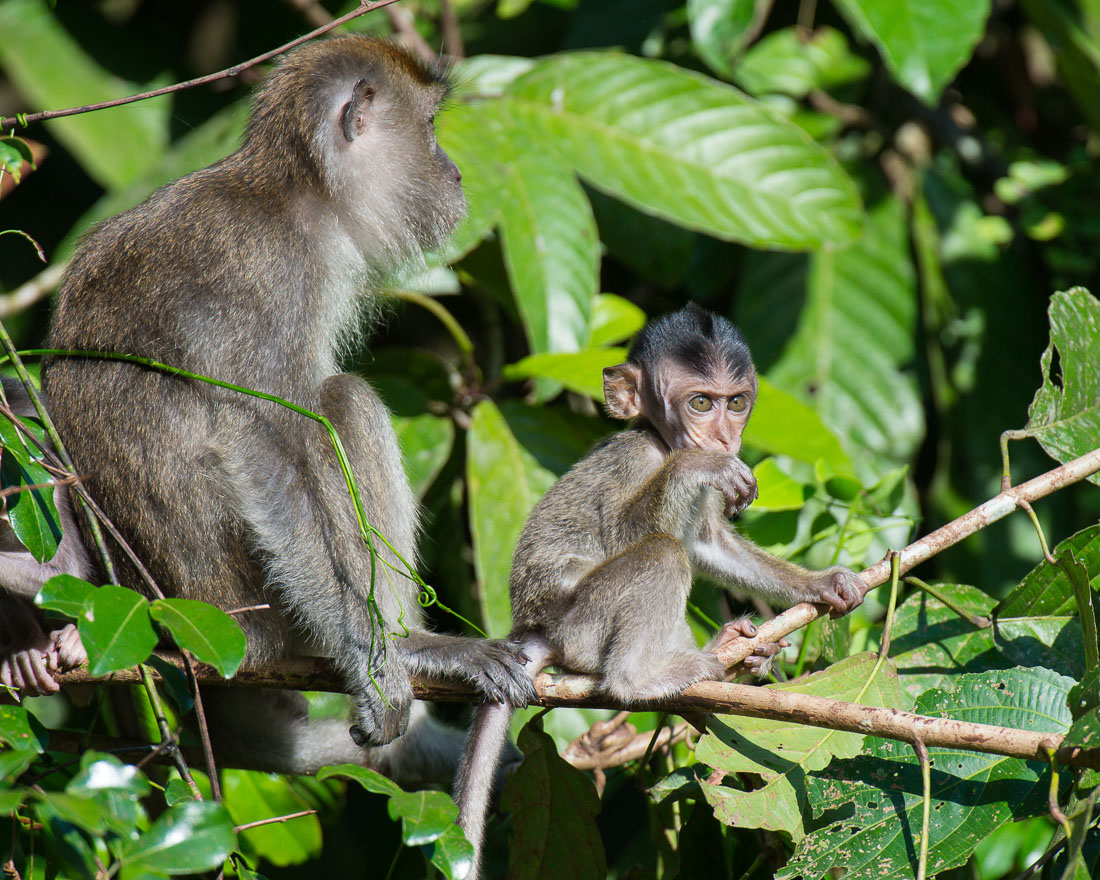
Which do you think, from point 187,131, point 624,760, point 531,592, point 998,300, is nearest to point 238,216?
point 531,592

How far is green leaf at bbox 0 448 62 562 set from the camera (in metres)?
2.25

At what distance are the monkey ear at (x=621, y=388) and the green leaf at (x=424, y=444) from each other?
0.91 metres

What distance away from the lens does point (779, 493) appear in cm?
339

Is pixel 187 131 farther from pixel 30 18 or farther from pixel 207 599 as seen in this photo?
pixel 207 599

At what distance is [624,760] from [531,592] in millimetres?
549

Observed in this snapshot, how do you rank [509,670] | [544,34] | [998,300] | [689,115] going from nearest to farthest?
1. [509,670]
2. [689,115]
3. [998,300]
4. [544,34]

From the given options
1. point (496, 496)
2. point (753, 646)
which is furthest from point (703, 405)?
point (496, 496)

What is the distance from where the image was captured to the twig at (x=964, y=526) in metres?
2.54

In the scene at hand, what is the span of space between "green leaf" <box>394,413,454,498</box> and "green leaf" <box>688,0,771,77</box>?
182 cm

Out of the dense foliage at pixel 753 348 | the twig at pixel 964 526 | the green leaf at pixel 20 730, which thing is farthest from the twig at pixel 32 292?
the twig at pixel 964 526

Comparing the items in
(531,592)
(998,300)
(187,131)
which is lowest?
(998,300)

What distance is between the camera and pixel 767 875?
2.74 meters

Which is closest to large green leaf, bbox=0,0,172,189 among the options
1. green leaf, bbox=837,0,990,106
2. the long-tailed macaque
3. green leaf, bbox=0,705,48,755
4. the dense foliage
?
the dense foliage

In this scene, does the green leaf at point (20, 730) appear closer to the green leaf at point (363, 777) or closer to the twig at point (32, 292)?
the green leaf at point (363, 777)
